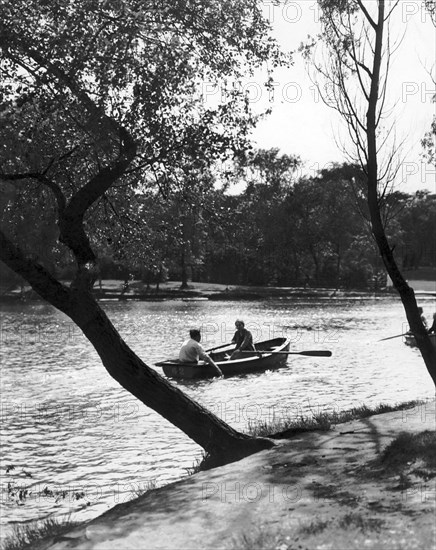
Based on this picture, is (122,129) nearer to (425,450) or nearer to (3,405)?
(425,450)

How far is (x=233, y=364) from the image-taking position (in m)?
24.6

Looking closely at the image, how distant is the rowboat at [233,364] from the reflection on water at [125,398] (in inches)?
13.1

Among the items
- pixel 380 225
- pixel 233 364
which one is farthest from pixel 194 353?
pixel 380 225

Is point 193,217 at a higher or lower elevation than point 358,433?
higher

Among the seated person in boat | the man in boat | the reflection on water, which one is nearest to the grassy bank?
the reflection on water

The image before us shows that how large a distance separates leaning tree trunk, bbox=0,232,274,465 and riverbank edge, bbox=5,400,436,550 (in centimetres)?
75

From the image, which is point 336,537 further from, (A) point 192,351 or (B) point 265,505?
(A) point 192,351

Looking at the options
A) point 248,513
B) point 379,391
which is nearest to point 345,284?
point 379,391

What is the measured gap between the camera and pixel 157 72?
403 inches

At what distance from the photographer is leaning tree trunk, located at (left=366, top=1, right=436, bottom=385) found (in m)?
11.4

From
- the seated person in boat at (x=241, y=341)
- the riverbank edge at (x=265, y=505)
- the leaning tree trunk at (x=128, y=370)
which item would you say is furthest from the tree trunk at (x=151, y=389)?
the seated person in boat at (x=241, y=341)

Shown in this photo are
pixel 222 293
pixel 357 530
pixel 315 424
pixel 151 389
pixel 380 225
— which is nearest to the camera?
pixel 357 530

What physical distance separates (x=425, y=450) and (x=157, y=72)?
621 cm

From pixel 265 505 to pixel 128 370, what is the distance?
3533 mm
